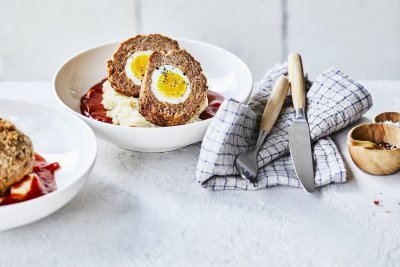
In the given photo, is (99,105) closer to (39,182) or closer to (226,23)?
(39,182)

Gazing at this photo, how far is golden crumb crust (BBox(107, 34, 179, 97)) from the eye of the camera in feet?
9.54

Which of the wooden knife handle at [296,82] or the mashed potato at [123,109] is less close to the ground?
the wooden knife handle at [296,82]

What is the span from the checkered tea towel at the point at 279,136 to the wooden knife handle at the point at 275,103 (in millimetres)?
44

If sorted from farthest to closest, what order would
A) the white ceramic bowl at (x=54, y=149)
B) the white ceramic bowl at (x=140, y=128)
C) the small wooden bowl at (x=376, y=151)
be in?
1. the white ceramic bowl at (x=140, y=128)
2. the small wooden bowl at (x=376, y=151)
3. the white ceramic bowl at (x=54, y=149)

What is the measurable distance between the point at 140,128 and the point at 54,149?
360mm

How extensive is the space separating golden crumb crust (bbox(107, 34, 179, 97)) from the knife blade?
0.57m

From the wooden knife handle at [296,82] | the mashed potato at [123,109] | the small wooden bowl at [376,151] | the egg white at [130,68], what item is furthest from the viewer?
the egg white at [130,68]

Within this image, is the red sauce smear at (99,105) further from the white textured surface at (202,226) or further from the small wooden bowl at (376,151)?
the small wooden bowl at (376,151)

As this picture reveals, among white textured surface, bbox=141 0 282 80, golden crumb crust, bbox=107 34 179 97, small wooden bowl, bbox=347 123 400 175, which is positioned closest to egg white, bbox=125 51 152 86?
golden crumb crust, bbox=107 34 179 97

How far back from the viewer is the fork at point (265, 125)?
2.52m

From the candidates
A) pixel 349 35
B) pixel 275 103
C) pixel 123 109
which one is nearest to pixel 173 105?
pixel 123 109

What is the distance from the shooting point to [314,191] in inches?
97.6

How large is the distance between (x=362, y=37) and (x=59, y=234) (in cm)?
328

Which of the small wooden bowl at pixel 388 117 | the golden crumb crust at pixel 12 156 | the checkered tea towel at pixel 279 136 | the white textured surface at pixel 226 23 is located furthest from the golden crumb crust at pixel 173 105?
the white textured surface at pixel 226 23
